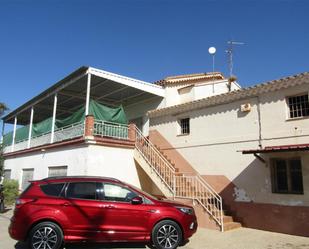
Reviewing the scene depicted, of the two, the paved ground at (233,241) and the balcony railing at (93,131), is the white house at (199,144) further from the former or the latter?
the paved ground at (233,241)

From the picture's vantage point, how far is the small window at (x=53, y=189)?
6.97 m

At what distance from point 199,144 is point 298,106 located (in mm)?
4269

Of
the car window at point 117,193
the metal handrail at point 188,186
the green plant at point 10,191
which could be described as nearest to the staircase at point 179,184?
the metal handrail at point 188,186

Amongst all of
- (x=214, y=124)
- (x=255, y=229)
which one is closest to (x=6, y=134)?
(x=214, y=124)

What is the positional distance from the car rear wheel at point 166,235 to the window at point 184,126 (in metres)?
6.81

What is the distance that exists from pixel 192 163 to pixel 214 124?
6.49 feet

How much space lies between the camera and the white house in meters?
9.55

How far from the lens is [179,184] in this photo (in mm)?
11695

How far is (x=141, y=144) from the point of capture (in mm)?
13500

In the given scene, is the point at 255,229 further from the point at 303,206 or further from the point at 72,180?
the point at 72,180

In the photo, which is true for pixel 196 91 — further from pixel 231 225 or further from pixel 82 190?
pixel 82 190

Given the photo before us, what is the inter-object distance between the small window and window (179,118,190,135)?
24.8ft

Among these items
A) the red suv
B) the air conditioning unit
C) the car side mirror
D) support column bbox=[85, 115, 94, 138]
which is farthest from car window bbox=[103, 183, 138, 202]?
the air conditioning unit

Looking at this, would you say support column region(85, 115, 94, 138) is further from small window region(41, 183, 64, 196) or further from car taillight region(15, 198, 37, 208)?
car taillight region(15, 198, 37, 208)
